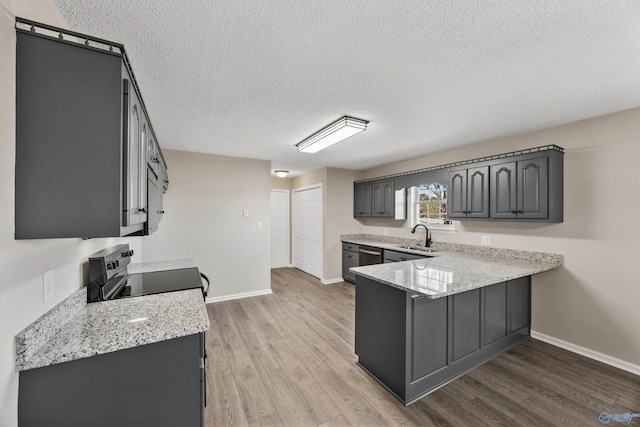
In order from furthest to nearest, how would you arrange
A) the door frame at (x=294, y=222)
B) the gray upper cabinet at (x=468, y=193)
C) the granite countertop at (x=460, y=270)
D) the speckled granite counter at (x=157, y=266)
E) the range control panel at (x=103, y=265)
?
1. the door frame at (x=294, y=222)
2. the gray upper cabinet at (x=468, y=193)
3. the speckled granite counter at (x=157, y=266)
4. the granite countertop at (x=460, y=270)
5. the range control panel at (x=103, y=265)

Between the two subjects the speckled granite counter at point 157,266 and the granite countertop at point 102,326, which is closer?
the granite countertop at point 102,326

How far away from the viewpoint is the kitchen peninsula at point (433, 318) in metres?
2.05

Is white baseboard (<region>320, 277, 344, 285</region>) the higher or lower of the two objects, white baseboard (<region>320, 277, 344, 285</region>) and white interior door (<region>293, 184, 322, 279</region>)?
the lower

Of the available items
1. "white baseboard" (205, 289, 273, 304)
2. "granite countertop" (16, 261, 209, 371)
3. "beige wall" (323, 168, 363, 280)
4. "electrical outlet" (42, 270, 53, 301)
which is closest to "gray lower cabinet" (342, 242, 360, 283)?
"beige wall" (323, 168, 363, 280)

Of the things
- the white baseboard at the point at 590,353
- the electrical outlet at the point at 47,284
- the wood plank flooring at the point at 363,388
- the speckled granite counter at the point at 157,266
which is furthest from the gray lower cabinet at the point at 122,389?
the white baseboard at the point at 590,353

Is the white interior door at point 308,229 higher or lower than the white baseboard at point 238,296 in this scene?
higher

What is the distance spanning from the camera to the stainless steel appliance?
1658 millimetres

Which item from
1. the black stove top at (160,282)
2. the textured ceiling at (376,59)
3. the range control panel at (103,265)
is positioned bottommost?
the black stove top at (160,282)

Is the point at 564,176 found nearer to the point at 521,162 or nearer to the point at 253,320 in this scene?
the point at 521,162

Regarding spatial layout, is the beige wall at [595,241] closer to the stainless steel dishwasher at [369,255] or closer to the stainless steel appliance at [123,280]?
the stainless steel dishwasher at [369,255]

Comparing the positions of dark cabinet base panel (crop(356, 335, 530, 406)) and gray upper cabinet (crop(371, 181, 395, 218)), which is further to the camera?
gray upper cabinet (crop(371, 181, 395, 218))

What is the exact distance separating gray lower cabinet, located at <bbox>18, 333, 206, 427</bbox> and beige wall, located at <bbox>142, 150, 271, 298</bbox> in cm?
320

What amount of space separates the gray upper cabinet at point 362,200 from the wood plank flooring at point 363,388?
2754 mm

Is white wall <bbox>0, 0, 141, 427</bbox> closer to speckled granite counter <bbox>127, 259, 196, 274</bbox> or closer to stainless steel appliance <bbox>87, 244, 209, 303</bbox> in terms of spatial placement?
stainless steel appliance <bbox>87, 244, 209, 303</bbox>
